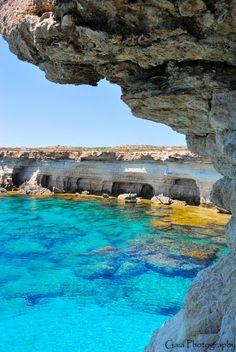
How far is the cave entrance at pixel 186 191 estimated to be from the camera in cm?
3741

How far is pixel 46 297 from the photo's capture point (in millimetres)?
13734

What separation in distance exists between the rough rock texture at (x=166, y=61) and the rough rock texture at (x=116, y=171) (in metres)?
26.9

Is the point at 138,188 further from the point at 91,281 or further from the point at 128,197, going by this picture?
the point at 91,281

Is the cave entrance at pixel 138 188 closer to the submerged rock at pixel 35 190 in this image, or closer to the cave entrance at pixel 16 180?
the submerged rock at pixel 35 190

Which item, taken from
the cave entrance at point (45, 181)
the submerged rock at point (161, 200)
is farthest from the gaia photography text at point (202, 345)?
the cave entrance at point (45, 181)

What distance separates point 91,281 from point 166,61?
464 inches

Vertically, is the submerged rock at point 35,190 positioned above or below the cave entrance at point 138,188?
below

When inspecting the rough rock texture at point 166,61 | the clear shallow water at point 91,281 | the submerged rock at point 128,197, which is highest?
the rough rock texture at point 166,61

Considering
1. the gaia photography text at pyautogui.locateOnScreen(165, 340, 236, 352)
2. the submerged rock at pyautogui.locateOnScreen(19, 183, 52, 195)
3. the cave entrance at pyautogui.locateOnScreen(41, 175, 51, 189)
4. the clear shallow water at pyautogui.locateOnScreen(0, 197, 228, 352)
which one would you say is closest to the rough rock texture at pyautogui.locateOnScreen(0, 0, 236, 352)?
the gaia photography text at pyautogui.locateOnScreen(165, 340, 236, 352)

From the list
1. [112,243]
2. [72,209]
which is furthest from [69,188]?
[112,243]

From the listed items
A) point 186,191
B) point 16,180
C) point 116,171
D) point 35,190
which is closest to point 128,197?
point 116,171

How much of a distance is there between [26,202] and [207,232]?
22.0 meters

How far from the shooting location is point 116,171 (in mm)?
41406

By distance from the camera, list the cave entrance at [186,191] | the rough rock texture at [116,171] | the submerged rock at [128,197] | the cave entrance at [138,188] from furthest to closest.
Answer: the cave entrance at [138,188]
the submerged rock at [128,197]
the cave entrance at [186,191]
the rough rock texture at [116,171]
